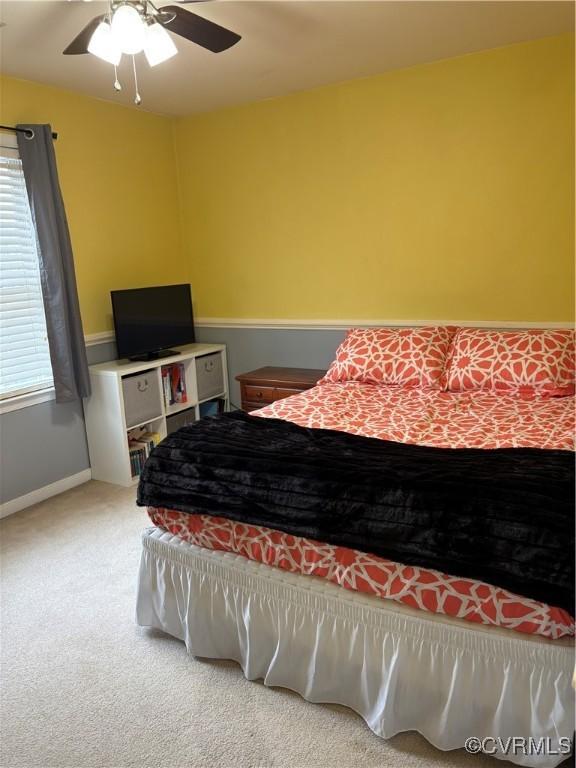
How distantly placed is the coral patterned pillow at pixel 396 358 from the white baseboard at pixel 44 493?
172 centimetres

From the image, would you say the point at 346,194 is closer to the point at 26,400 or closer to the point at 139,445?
the point at 139,445

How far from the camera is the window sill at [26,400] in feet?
10.7

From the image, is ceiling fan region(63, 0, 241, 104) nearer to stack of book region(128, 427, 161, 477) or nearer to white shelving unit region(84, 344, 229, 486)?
white shelving unit region(84, 344, 229, 486)

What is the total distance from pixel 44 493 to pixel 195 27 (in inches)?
106

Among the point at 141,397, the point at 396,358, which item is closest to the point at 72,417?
the point at 141,397

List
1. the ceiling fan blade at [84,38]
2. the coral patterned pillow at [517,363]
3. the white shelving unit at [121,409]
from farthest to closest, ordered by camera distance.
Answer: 1. the white shelving unit at [121,409]
2. the coral patterned pillow at [517,363]
3. the ceiling fan blade at [84,38]

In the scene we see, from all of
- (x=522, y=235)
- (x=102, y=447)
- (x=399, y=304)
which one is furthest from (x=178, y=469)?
(x=522, y=235)

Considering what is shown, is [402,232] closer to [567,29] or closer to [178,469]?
[567,29]

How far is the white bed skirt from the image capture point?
1.54 meters

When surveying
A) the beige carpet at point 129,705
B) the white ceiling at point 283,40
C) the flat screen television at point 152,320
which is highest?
the white ceiling at point 283,40

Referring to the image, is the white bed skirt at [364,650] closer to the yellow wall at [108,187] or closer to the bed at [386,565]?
the bed at [386,565]

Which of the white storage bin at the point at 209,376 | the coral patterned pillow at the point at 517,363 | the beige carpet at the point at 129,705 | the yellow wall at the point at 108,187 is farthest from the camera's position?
the white storage bin at the point at 209,376

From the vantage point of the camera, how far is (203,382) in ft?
13.9

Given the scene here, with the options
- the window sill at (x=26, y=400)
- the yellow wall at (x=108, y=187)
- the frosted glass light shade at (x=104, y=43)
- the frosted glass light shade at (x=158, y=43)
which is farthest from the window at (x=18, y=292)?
the frosted glass light shade at (x=158, y=43)
